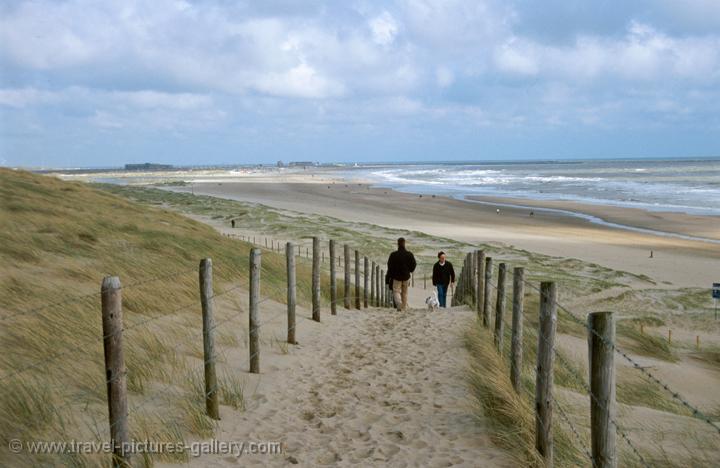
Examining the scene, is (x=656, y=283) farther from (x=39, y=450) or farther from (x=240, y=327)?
(x=39, y=450)

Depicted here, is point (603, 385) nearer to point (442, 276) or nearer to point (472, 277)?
point (472, 277)

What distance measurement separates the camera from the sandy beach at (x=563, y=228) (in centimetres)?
2692

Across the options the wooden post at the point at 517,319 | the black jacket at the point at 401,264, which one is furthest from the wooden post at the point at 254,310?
the black jacket at the point at 401,264

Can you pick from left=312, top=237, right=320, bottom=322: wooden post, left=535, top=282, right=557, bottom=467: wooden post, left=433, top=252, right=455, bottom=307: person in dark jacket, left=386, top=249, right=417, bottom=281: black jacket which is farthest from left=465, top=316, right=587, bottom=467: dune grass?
left=433, top=252, right=455, bottom=307: person in dark jacket

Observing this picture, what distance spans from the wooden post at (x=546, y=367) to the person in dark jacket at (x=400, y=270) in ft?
31.2

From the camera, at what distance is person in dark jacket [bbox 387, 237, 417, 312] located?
49.6ft

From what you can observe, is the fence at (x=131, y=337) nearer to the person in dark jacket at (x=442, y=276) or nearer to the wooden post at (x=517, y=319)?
the wooden post at (x=517, y=319)

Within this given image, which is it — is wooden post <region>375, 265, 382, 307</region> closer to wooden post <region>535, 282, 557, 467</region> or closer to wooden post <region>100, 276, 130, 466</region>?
wooden post <region>535, 282, 557, 467</region>

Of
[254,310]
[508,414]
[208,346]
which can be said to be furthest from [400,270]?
[508,414]

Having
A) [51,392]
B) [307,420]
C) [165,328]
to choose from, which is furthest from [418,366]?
[51,392]

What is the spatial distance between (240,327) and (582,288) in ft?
45.5

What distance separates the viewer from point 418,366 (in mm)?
8812

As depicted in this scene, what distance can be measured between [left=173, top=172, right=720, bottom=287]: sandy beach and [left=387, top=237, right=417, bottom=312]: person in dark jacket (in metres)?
12.2

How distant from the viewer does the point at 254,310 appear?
26.2ft
